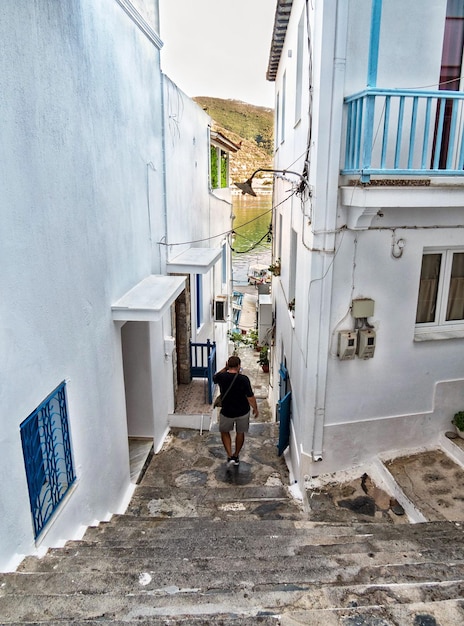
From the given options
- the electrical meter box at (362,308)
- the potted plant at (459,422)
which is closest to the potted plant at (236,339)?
the potted plant at (459,422)

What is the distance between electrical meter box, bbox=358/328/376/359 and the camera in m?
6.06

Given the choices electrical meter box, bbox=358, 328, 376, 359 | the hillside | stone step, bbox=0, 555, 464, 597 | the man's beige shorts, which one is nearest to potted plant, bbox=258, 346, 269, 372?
the man's beige shorts

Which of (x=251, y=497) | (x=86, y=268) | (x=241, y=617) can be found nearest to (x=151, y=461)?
(x=251, y=497)

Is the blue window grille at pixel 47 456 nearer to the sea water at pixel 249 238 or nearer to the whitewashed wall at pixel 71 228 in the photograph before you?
the whitewashed wall at pixel 71 228

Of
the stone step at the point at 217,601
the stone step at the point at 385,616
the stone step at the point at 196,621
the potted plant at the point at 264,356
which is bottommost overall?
the potted plant at the point at 264,356

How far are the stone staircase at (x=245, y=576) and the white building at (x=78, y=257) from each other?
1.89 ft

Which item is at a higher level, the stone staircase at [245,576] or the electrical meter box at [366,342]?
the electrical meter box at [366,342]

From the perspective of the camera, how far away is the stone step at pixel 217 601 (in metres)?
2.67

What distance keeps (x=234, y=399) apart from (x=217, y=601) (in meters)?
4.45

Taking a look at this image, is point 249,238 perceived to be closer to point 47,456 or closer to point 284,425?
point 284,425

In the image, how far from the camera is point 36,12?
12.2 feet

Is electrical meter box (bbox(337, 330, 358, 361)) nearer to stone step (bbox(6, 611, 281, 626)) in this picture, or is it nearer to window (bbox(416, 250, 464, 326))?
window (bbox(416, 250, 464, 326))

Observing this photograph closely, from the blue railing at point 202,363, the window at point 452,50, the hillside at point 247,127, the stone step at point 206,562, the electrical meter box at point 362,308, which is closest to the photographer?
the stone step at point 206,562

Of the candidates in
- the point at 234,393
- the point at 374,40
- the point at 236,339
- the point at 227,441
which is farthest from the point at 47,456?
the point at 236,339
